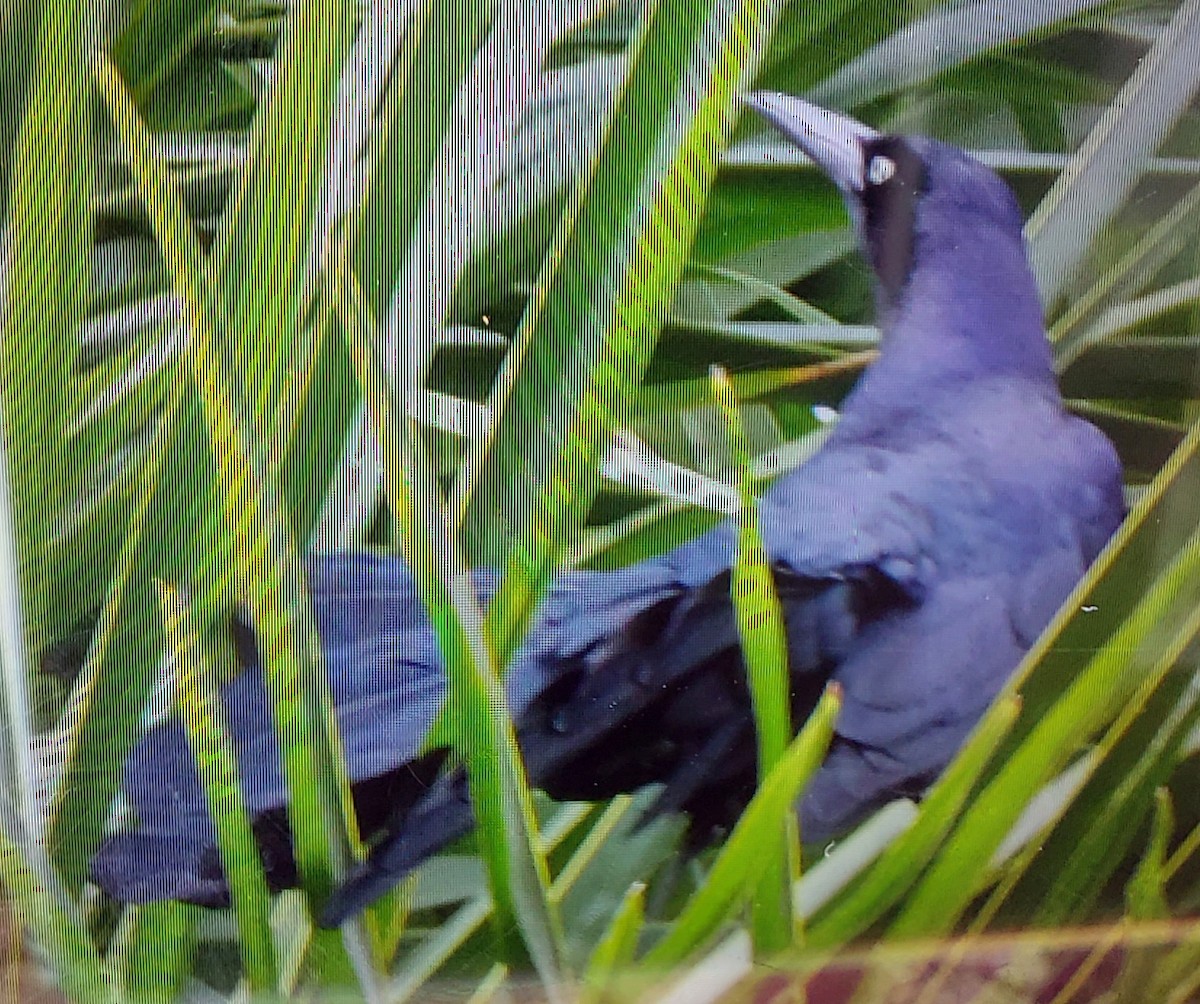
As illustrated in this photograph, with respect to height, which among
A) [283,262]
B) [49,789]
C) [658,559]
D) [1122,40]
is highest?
[1122,40]

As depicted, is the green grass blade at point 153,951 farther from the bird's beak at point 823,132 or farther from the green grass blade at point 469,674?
the bird's beak at point 823,132

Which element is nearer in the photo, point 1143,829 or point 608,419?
point 608,419

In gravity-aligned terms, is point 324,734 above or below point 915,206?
below

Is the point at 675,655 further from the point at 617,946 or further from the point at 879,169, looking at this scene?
the point at 879,169

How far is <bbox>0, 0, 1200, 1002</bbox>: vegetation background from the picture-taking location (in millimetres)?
529

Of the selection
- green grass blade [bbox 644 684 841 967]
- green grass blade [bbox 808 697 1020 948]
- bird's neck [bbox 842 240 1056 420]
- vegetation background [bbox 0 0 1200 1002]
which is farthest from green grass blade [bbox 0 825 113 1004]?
bird's neck [bbox 842 240 1056 420]

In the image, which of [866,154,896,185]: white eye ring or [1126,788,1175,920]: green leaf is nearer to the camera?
[866,154,896,185]: white eye ring

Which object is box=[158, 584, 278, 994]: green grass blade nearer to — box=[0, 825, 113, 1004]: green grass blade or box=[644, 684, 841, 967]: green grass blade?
box=[0, 825, 113, 1004]: green grass blade

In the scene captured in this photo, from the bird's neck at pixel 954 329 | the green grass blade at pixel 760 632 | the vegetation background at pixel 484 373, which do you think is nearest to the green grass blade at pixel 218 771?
the vegetation background at pixel 484 373

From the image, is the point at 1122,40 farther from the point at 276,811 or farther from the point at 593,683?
the point at 276,811

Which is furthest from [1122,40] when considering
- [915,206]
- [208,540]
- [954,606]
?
[208,540]

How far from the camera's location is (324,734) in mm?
590

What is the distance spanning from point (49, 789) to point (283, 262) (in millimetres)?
386

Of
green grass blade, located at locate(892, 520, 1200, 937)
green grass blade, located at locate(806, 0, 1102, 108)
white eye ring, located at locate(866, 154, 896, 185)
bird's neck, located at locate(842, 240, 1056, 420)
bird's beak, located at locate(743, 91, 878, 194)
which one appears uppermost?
green grass blade, located at locate(806, 0, 1102, 108)
